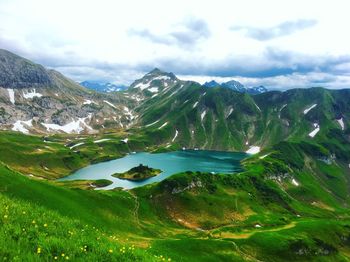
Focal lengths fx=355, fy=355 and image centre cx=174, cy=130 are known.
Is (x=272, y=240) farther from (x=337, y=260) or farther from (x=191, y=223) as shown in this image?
(x=191, y=223)

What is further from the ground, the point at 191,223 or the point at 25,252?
the point at 25,252

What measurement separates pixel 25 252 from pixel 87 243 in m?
2.87

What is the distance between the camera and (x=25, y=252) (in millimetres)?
12672

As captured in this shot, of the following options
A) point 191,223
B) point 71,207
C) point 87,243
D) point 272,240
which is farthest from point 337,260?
point 87,243

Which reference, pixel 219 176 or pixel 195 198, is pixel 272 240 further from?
pixel 219 176

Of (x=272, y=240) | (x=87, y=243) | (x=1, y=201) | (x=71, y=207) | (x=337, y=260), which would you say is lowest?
(x=337, y=260)

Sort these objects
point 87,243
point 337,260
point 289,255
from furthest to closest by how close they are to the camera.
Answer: point 337,260 → point 289,255 → point 87,243

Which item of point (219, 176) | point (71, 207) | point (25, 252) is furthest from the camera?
point (219, 176)

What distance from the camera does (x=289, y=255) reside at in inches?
4353

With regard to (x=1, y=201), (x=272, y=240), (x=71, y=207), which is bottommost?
(x=272, y=240)

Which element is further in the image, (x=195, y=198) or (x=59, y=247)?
(x=195, y=198)

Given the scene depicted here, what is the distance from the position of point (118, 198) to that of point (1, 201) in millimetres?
112563

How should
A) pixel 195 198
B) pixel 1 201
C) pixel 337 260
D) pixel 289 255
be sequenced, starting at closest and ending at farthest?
pixel 1 201 < pixel 289 255 < pixel 337 260 < pixel 195 198

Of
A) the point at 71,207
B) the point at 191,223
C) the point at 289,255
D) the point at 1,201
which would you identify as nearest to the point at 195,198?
the point at 191,223
